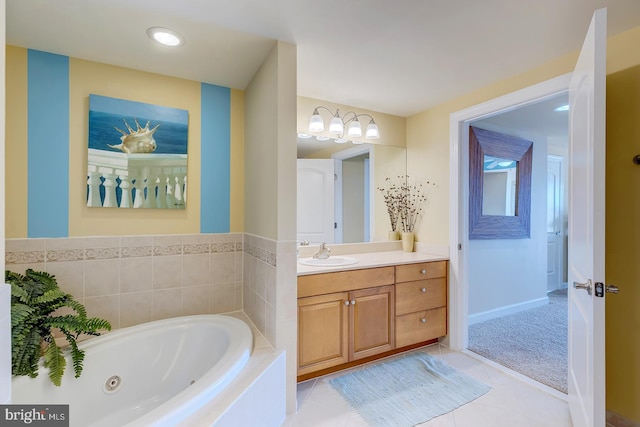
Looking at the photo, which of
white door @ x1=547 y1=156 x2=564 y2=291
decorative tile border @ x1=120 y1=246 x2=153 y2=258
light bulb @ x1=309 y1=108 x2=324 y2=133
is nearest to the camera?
Answer: decorative tile border @ x1=120 y1=246 x2=153 y2=258

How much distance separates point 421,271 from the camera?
2459 millimetres

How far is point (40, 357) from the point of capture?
142 cm

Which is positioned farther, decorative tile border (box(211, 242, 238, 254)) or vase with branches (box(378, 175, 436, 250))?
vase with branches (box(378, 175, 436, 250))

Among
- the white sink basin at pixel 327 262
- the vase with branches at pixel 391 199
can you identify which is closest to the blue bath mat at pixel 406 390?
the white sink basin at pixel 327 262

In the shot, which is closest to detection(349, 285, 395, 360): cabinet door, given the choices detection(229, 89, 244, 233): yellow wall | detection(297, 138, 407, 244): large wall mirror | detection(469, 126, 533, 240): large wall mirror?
detection(297, 138, 407, 244): large wall mirror

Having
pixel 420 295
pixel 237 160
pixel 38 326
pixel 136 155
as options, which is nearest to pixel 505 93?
pixel 420 295

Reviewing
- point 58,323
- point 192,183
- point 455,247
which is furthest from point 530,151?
point 58,323

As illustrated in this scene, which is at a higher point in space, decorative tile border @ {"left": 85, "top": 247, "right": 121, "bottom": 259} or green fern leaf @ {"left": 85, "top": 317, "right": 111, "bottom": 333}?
decorative tile border @ {"left": 85, "top": 247, "right": 121, "bottom": 259}

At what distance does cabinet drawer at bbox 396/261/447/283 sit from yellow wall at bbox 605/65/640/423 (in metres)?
1.06

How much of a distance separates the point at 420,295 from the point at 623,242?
1.28 m

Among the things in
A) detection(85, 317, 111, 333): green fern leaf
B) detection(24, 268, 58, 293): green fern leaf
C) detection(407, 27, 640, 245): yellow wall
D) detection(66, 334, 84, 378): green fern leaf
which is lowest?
detection(66, 334, 84, 378): green fern leaf

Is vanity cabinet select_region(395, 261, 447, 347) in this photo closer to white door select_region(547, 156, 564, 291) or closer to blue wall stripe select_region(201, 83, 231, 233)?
blue wall stripe select_region(201, 83, 231, 233)

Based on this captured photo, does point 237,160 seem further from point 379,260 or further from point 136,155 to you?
point 379,260

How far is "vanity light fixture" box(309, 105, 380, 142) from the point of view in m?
2.47
